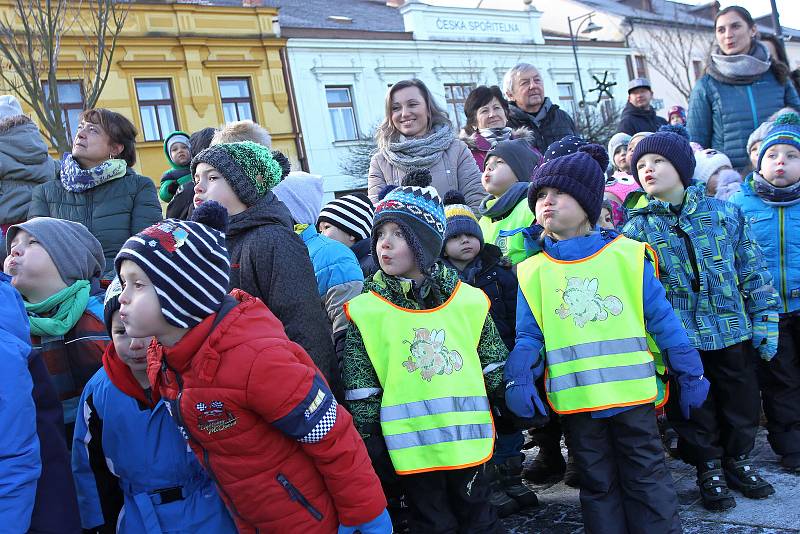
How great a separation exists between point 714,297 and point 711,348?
259 millimetres

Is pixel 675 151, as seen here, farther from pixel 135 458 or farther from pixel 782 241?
pixel 135 458

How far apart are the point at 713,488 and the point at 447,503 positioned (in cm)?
138

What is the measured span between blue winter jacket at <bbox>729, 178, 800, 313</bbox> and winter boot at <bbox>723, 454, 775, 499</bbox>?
1.00 meters

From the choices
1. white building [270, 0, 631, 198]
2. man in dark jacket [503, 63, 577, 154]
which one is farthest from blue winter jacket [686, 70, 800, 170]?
white building [270, 0, 631, 198]

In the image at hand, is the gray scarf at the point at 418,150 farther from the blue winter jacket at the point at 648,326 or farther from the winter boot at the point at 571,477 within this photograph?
the winter boot at the point at 571,477

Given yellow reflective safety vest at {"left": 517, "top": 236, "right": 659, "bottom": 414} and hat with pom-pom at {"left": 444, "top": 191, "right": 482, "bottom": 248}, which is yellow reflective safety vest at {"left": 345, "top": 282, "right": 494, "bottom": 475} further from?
hat with pom-pom at {"left": 444, "top": 191, "right": 482, "bottom": 248}

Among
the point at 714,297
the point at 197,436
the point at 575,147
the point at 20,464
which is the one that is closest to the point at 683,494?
Answer: the point at 714,297

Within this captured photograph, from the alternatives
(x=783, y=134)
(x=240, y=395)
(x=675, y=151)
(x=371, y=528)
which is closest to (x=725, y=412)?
(x=675, y=151)

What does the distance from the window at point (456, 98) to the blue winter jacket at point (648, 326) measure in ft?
78.2

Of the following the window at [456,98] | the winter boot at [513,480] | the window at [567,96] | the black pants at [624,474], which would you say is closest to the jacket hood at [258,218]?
the black pants at [624,474]

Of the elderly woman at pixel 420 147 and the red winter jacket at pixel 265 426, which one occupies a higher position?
the elderly woman at pixel 420 147

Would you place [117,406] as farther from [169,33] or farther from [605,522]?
[169,33]

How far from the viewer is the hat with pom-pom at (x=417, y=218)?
316 cm

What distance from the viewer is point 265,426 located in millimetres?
2369
